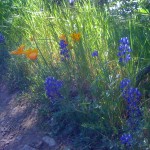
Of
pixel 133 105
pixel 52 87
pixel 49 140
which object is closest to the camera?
pixel 133 105

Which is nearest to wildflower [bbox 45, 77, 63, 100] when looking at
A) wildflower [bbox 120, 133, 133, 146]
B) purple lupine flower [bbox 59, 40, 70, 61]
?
purple lupine flower [bbox 59, 40, 70, 61]

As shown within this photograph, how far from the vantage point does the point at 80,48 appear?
371 cm

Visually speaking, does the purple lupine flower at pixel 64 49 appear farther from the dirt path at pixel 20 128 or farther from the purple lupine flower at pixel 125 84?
the purple lupine flower at pixel 125 84

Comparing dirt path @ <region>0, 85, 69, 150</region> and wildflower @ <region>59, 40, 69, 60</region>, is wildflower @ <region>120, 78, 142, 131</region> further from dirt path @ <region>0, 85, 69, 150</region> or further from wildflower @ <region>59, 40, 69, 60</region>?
wildflower @ <region>59, 40, 69, 60</region>

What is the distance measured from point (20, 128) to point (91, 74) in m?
0.90

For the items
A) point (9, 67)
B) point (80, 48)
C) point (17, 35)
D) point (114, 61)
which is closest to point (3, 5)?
point (17, 35)

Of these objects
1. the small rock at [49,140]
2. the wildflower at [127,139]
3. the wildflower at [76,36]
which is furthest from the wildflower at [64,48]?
the wildflower at [127,139]

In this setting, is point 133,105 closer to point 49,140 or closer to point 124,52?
point 124,52

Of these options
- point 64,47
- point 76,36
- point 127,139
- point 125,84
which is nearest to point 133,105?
point 125,84

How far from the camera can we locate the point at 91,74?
3.62 meters

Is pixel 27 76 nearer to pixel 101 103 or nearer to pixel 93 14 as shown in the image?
pixel 93 14

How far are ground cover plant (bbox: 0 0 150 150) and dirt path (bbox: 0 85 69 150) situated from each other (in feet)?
0.46

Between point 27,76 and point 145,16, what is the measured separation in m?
1.65

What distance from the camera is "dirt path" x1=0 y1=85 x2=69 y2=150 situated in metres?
3.59
